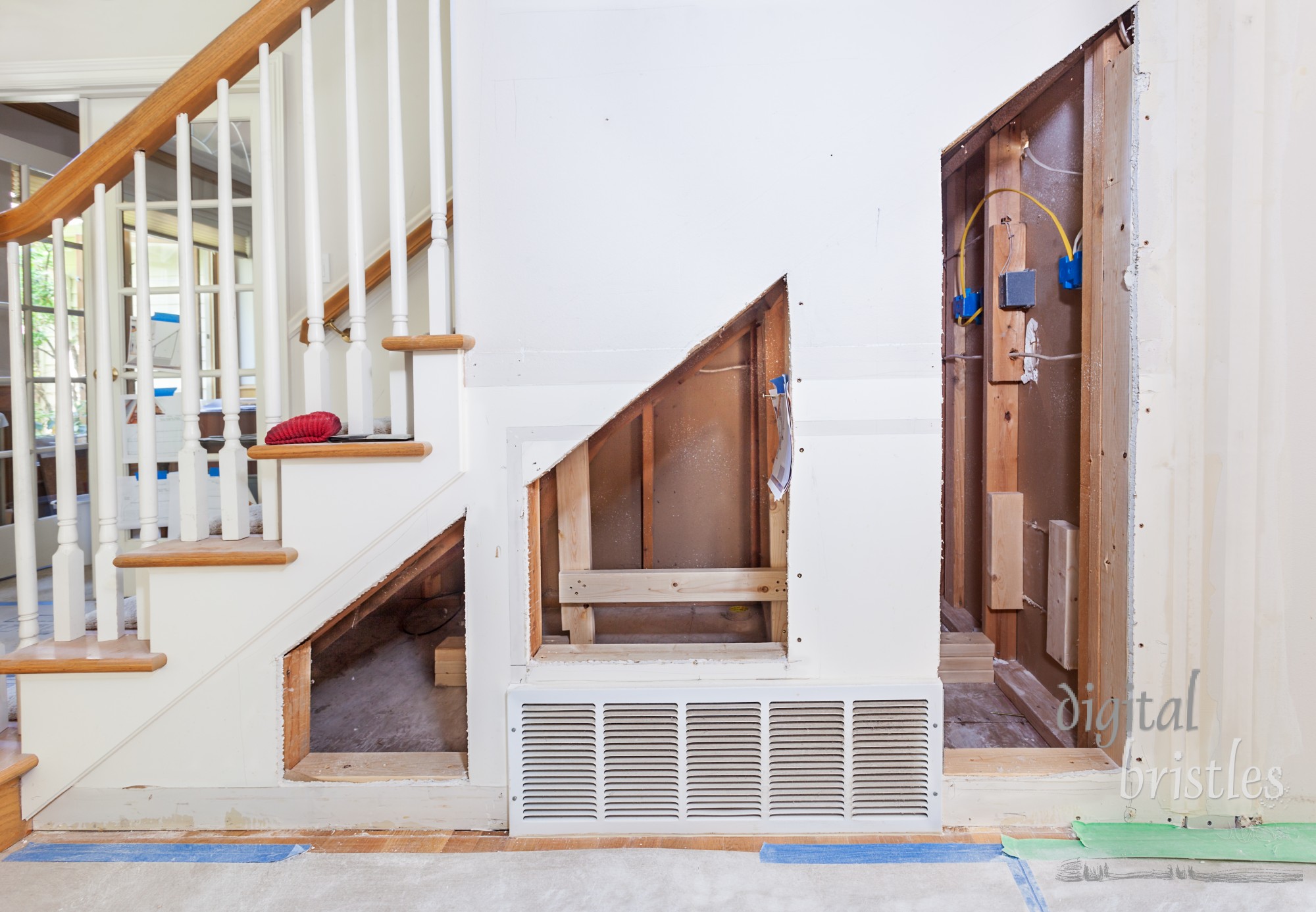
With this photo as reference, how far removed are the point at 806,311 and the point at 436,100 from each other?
85 centimetres

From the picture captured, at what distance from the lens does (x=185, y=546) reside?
1.43 metres

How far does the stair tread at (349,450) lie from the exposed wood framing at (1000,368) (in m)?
1.75

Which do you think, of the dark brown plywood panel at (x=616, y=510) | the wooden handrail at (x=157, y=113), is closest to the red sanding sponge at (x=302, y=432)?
the wooden handrail at (x=157, y=113)

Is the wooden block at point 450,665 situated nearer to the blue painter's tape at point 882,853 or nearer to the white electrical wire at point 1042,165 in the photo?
the blue painter's tape at point 882,853

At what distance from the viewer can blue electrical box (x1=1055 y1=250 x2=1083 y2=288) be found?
1.75m

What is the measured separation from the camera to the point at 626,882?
125 centimetres

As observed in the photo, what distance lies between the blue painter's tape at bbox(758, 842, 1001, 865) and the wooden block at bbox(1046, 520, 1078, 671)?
0.74 m

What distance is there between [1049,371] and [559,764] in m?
Answer: 1.70

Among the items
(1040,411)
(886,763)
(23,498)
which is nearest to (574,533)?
(886,763)

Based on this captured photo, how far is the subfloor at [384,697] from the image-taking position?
5.90 ft

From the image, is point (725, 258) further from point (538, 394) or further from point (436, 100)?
point (436, 100)

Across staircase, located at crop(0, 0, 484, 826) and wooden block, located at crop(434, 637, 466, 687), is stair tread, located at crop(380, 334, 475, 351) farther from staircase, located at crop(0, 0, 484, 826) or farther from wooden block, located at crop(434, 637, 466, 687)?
wooden block, located at crop(434, 637, 466, 687)

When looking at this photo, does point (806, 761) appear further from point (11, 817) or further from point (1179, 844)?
point (11, 817)

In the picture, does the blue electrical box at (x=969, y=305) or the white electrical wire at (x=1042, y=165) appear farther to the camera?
the blue electrical box at (x=969, y=305)
